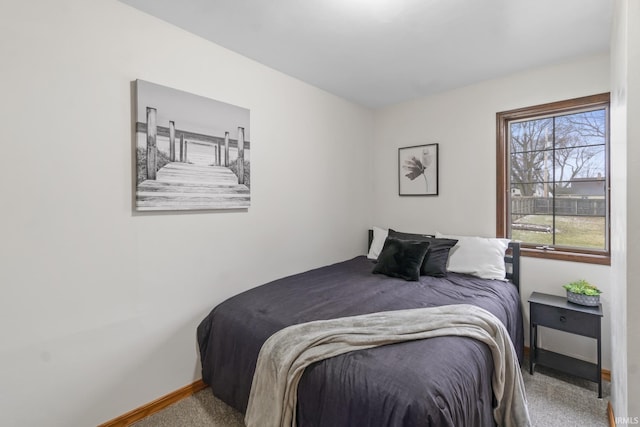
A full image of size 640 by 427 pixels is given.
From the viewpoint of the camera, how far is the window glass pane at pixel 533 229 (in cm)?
279

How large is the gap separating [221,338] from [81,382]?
0.76 m

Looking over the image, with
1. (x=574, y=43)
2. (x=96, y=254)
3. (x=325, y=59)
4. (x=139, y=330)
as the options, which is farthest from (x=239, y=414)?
(x=574, y=43)

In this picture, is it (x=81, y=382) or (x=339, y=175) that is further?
(x=339, y=175)

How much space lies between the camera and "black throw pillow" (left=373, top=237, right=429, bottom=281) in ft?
8.80

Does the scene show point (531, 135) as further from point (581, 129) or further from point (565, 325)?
point (565, 325)

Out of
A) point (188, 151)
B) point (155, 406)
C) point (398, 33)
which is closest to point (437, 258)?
point (398, 33)

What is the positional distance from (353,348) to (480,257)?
182cm

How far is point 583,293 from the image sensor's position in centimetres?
232

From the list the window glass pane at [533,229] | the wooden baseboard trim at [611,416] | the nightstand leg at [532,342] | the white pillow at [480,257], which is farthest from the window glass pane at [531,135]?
the wooden baseboard trim at [611,416]

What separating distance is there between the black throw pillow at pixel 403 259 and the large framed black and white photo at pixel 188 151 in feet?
4.32

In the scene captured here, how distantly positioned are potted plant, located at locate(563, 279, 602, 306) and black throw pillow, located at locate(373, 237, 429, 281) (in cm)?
108

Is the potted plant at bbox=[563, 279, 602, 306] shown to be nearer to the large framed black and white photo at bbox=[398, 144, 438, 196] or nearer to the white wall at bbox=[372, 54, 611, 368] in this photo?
the white wall at bbox=[372, 54, 611, 368]

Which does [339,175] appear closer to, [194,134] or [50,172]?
[194,134]

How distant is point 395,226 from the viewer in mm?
3752
